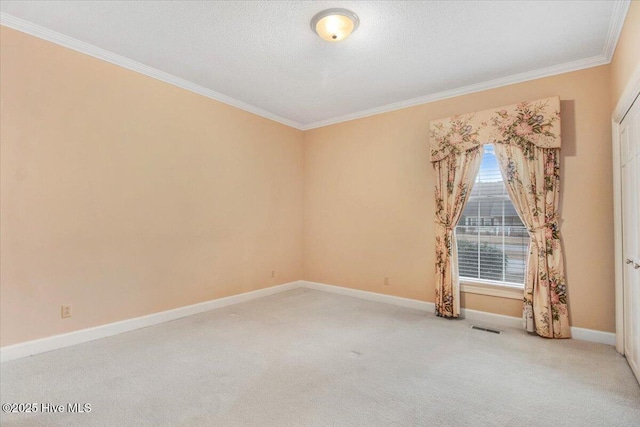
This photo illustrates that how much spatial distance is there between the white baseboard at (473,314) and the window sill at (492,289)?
23cm

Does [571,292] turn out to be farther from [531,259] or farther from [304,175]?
[304,175]

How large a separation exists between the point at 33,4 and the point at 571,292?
5.39m

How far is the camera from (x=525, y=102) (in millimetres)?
3395

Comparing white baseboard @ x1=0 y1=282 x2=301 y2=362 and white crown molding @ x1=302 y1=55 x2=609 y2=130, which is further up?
white crown molding @ x1=302 y1=55 x2=609 y2=130

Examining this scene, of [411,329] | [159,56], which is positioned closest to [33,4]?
[159,56]

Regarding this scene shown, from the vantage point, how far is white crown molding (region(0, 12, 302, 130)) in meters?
2.67

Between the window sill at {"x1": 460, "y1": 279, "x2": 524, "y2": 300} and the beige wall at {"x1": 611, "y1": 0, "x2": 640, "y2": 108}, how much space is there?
2037mm

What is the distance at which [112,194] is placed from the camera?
3.25 meters

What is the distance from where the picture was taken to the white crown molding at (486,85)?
10.5 feet

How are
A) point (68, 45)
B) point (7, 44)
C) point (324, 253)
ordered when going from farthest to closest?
point (324, 253), point (68, 45), point (7, 44)

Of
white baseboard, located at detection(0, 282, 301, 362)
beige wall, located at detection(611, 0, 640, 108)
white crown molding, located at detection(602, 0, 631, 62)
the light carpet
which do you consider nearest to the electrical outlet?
white baseboard, located at detection(0, 282, 301, 362)

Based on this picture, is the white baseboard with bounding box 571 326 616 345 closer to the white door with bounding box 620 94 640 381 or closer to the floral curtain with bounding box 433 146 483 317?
the white door with bounding box 620 94 640 381

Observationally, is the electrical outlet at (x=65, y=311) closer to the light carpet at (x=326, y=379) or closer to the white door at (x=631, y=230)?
the light carpet at (x=326, y=379)

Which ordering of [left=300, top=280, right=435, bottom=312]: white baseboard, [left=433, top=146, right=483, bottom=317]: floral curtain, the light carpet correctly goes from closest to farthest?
1. the light carpet
2. [left=433, top=146, right=483, bottom=317]: floral curtain
3. [left=300, top=280, right=435, bottom=312]: white baseboard
